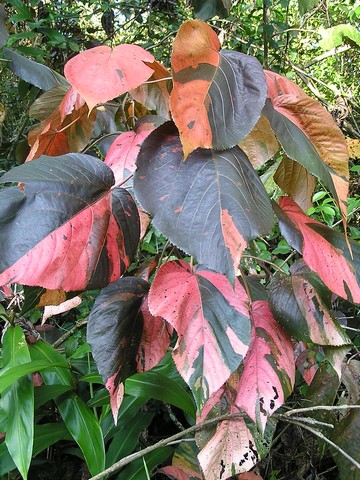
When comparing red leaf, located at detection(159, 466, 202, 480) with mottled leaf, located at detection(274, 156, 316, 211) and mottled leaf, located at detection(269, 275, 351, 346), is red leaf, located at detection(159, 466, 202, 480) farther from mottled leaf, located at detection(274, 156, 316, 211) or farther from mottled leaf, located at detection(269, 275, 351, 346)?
mottled leaf, located at detection(274, 156, 316, 211)

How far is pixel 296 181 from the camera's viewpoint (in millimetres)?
605

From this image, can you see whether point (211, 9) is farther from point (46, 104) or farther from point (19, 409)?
point (19, 409)

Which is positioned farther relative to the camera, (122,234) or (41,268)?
(122,234)

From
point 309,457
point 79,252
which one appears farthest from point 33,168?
point 309,457

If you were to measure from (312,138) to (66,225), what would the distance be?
0.30 m

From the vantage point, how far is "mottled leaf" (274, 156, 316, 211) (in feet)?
1.96

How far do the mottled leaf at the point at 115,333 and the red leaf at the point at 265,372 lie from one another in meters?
0.14

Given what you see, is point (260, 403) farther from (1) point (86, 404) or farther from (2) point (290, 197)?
(1) point (86, 404)

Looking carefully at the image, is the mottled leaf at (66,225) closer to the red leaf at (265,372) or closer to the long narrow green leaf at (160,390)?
the red leaf at (265,372)

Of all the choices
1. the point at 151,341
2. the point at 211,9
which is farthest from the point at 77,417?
the point at 211,9

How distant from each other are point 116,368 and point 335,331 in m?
0.26

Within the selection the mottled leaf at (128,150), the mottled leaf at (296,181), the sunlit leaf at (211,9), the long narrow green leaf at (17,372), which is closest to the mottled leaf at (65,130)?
the mottled leaf at (128,150)

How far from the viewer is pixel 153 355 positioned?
1.80ft

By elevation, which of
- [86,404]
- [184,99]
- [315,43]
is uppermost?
[184,99]
